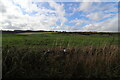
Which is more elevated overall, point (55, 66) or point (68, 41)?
point (68, 41)

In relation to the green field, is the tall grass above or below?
below

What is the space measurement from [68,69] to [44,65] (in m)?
0.71

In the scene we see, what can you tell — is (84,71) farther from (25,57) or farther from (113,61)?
(25,57)

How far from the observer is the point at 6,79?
2535 millimetres

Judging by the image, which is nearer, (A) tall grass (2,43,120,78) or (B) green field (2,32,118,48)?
(A) tall grass (2,43,120,78)

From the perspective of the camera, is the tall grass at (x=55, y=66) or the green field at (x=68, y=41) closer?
the tall grass at (x=55, y=66)

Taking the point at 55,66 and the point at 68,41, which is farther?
the point at 68,41

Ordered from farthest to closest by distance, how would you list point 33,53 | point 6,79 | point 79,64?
point 33,53 < point 79,64 < point 6,79

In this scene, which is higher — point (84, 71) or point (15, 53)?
point (15, 53)

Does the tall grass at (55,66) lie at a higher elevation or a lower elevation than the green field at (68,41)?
lower

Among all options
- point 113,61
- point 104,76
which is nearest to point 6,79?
point 104,76

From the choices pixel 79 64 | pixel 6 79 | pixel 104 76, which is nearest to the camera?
pixel 6 79

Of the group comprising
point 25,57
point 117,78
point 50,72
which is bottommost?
point 117,78

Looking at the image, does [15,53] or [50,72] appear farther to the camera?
[15,53]
